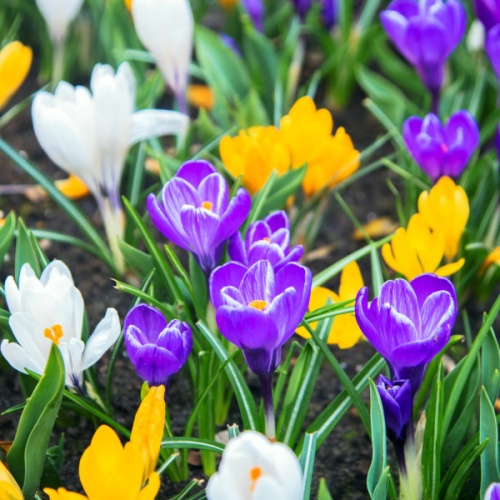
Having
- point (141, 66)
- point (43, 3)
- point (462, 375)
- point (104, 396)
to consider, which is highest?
point (43, 3)

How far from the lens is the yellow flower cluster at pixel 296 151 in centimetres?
165

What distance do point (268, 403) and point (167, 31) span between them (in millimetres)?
913

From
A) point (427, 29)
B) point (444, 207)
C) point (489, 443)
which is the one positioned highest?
point (427, 29)

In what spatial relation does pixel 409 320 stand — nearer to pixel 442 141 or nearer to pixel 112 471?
pixel 112 471

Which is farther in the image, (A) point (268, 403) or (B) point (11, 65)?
(B) point (11, 65)

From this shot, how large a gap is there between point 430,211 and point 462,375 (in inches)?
13.3

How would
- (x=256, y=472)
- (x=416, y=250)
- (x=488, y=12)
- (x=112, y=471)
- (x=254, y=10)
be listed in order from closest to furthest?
(x=256, y=472), (x=112, y=471), (x=416, y=250), (x=488, y=12), (x=254, y=10)

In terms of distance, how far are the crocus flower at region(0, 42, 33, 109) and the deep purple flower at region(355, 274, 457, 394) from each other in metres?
0.99

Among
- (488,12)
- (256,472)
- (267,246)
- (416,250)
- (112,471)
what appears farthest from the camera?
(488,12)

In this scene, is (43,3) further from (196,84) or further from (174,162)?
(196,84)

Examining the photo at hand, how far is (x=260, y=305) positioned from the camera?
1143 mm

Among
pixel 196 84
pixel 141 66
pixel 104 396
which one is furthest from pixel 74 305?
pixel 196 84

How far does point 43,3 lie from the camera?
6.68 feet

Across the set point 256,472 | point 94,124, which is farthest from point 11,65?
point 256,472
